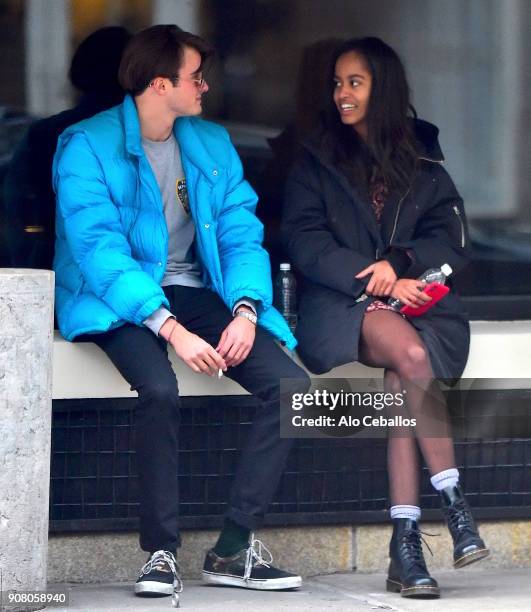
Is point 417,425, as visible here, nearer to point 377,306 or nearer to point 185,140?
point 377,306

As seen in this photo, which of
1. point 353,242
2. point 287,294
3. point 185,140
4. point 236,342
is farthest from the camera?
point 287,294

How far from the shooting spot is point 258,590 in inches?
201

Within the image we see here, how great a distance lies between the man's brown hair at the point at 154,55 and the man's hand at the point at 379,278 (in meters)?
0.92

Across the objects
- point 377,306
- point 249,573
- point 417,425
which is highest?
point 377,306

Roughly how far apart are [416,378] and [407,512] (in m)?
0.44

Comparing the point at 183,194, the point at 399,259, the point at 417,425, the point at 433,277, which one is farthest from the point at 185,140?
the point at 417,425

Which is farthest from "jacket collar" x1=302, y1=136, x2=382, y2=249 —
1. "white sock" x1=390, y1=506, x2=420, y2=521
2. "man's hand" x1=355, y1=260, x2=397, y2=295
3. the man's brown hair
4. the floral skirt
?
"white sock" x1=390, y1=506, x2=420, y2=521

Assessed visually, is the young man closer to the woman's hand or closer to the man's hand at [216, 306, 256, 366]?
the man's hand at [216, 306, 256, 366]

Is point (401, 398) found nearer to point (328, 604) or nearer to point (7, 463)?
point (328, 604)

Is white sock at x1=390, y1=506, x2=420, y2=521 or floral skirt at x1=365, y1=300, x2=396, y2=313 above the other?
floral skirt at x1=365, y1=300, x2=396, y2=313

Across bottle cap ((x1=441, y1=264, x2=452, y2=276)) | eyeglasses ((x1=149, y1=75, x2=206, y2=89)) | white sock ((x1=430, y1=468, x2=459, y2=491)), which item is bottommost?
A: white sock ((x1=430, y1=468, x2=459, y2=491))

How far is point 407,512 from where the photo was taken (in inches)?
197

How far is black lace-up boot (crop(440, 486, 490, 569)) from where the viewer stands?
4.86 meters

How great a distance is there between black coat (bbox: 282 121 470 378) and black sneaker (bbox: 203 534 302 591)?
70cm
